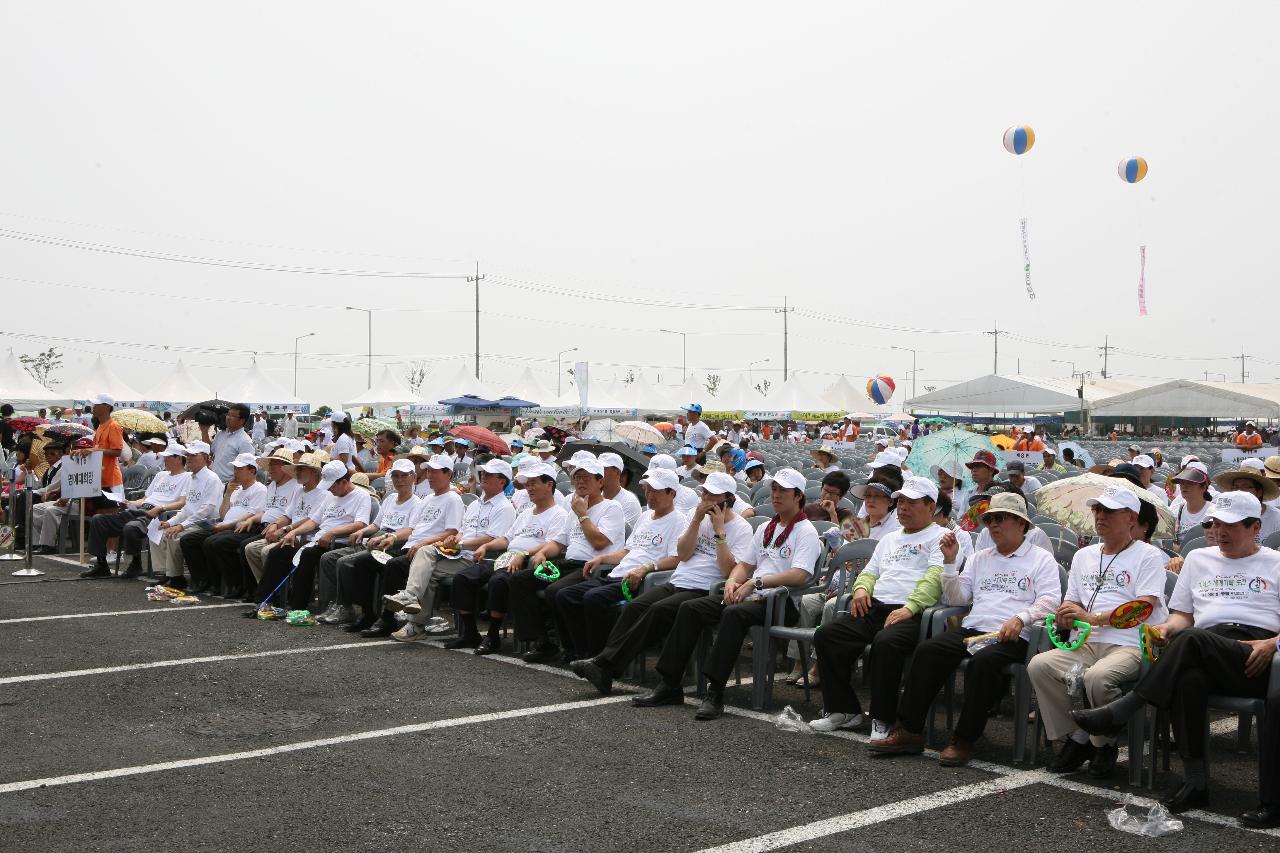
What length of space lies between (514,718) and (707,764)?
136 cm

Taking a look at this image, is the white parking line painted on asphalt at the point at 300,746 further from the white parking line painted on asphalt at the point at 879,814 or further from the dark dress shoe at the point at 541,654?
the white parking line painted on asphalt at the point at 879,814

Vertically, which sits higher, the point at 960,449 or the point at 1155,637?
the point at 960,449

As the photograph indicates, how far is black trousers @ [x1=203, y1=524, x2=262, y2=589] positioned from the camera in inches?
440

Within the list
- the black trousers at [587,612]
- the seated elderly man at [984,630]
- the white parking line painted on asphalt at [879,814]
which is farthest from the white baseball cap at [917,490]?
the black trousers at [587,612]

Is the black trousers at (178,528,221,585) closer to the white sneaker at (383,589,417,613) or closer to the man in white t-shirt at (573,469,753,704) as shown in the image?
the white sneaker at (383,589,417,613)

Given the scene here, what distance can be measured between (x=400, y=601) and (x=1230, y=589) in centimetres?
573

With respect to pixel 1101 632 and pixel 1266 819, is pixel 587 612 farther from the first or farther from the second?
pixel 1266 819

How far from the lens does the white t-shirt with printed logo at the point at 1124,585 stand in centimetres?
573

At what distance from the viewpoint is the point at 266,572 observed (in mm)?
10586

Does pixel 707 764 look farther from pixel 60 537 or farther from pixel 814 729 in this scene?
pixel 60 537

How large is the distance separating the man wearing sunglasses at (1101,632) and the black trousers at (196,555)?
333 inches

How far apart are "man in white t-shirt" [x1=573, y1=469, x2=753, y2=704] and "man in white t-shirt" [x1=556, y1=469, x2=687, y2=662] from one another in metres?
0.19

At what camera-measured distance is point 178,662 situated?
8086mm

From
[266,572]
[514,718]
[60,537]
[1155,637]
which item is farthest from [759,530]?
[60,537]
